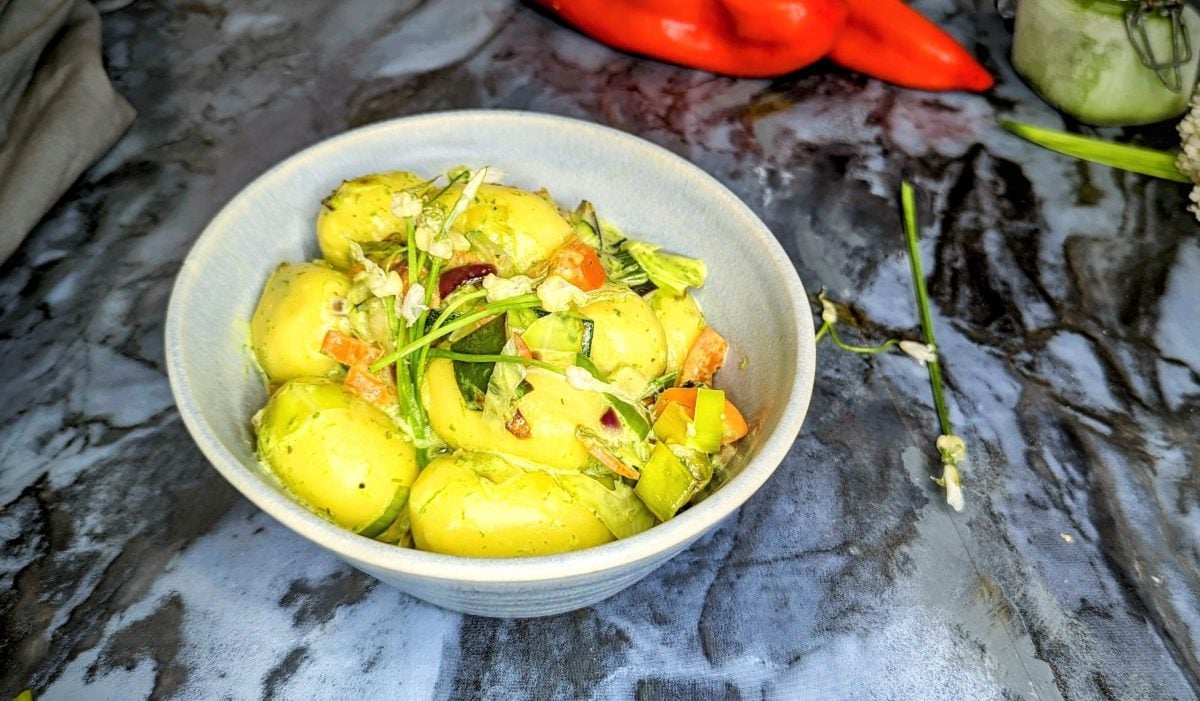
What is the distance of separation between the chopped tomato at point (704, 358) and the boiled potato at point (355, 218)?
14.5 inches

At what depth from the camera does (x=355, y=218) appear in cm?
105

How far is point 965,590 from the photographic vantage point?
3.63 feet

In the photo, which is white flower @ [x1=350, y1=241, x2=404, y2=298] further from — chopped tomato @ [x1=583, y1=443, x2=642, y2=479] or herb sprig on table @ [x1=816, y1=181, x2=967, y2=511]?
herb sprig on table @ [x1=816, y1=181, x2=967, y2=511]

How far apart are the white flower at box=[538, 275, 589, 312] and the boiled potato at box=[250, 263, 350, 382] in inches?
9.7

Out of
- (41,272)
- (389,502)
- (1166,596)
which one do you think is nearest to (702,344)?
(389,502)

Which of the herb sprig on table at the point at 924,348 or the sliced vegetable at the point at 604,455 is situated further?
the herb sprig on table at the point at 924,348

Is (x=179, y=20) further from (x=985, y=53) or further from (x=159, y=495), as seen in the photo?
(x=985, y=53)

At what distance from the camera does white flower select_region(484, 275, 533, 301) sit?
911 mm

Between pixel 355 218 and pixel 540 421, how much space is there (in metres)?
0.36

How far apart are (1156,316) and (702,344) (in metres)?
0.86

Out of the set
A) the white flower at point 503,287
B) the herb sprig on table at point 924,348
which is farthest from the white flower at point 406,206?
the herb sprig on table at point 924,348

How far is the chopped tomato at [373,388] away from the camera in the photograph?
947 millimetres

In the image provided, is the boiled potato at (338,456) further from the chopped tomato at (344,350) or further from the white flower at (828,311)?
the white flower at (828,311)

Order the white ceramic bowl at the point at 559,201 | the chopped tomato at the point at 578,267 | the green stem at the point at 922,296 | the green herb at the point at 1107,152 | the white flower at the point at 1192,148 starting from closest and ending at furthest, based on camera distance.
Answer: the white ceramic bowl at the point at 559,201 → the chopped tomato at the point at 578,267 → the green stem at the point at 922,296 → the white flower at the point at 1192,148 → the green herb at the point at 1107,152
